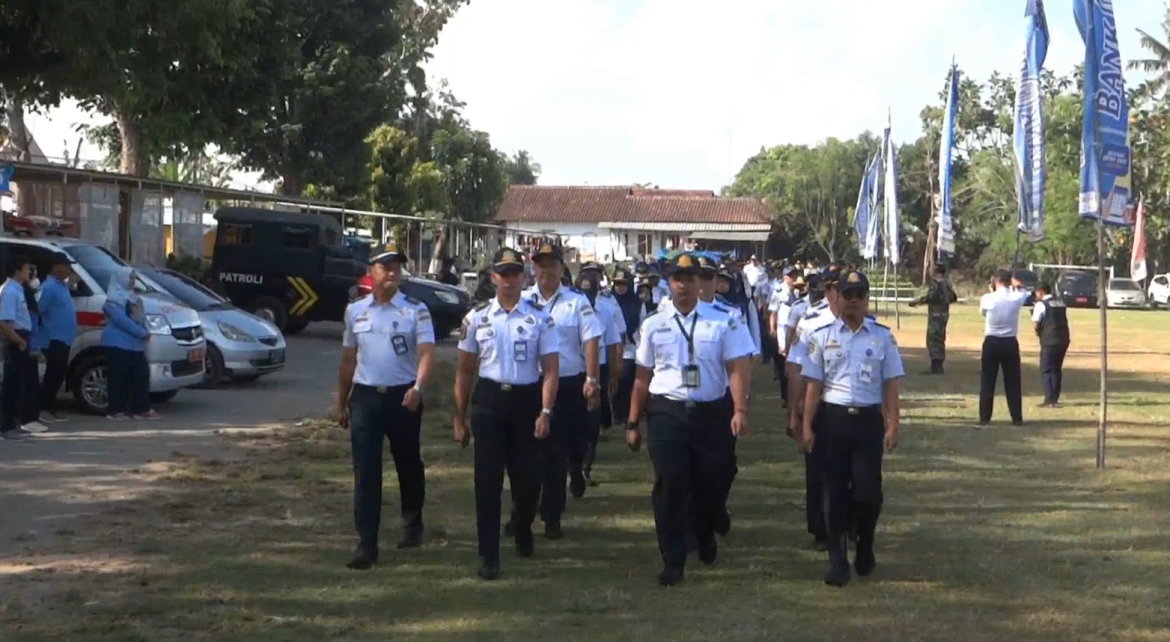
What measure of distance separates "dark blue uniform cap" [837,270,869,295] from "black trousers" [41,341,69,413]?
29.9 feet

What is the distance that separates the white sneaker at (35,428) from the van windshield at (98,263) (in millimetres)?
2510

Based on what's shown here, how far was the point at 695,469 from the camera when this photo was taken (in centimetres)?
812

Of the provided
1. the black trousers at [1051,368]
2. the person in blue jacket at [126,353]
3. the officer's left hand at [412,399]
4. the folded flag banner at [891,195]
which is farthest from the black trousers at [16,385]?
the folded flag banner at [891,195]

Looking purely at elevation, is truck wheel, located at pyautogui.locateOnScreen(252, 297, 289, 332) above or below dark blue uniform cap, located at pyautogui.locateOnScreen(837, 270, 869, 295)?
below

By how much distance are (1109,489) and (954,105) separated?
57.6ft

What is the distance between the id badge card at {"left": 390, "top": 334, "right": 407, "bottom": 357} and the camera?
8.36 metres

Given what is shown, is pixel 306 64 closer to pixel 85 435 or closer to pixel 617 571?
pixel 85 435

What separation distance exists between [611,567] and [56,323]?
315 inches

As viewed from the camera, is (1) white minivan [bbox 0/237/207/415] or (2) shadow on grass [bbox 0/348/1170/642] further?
(1) white minivan [bbox 0/237/207/415]

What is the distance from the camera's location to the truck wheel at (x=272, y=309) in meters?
27.2

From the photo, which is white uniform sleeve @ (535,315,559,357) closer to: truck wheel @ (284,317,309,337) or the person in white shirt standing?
the person in white shirt standing

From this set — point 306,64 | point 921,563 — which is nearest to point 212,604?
point 921,563

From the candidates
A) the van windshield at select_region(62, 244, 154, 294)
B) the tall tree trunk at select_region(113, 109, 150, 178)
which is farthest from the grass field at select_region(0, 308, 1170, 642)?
the tall tree trunk at select_region(113, 109, 150, 178)

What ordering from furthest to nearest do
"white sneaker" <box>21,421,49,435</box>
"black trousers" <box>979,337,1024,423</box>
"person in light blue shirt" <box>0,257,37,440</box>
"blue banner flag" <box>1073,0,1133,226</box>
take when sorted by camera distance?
"black trousers" <box>979,337,1024,423</box> < "white sneaker" <box>21,421,49,435</box> < "person in light blue shirt" <box>0,257,37,440</box> < "blue banner flag" <box>1073,0,1133,226</box>
